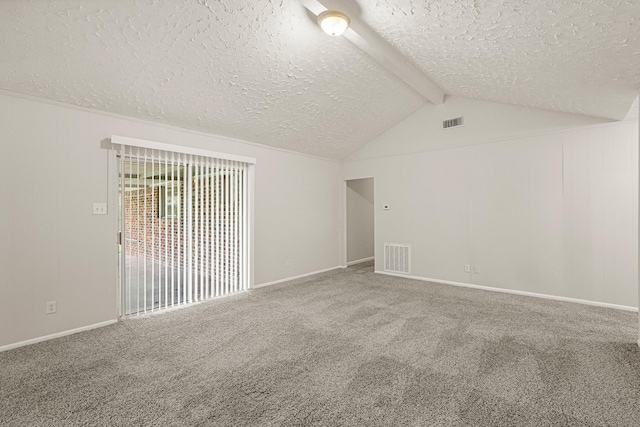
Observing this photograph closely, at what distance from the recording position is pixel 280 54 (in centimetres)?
299

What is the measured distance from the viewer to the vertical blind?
3.44 m

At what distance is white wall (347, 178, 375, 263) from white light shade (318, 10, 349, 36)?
4.06 metres

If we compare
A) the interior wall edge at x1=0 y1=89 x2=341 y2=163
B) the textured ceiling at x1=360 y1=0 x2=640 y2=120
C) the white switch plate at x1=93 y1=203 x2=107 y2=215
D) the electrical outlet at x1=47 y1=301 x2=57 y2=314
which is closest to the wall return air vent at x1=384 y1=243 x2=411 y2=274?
the interior wall edge at x1=0 y1=89 x2=341 y2=163

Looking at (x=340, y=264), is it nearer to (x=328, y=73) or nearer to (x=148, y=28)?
(x=328, y=73)

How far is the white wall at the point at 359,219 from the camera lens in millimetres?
6676

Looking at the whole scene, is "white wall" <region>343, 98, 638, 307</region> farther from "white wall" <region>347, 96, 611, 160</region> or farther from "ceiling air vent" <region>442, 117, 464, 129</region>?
"ceiling air vent" <region>442, 117, 464, 129</region>

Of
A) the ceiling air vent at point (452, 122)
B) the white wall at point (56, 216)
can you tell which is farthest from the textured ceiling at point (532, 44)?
the white wall at point (56, 216)

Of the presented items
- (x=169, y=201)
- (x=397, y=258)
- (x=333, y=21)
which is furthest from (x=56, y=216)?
(x=397, y=258)

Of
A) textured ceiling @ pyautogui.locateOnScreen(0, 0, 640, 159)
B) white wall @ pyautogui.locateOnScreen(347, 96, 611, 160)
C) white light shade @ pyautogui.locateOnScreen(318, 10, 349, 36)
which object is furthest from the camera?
white wall @ pyautogui.locateOnScreen(347, 96, 611, 160)

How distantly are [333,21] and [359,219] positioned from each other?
484cm

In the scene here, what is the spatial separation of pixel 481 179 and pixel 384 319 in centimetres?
274

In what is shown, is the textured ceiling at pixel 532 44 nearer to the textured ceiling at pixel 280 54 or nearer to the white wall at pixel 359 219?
the textured ceiling at pixel 280 54

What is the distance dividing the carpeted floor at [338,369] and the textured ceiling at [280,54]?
7.70 feet

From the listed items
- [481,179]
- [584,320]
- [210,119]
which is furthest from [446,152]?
[210,119]
